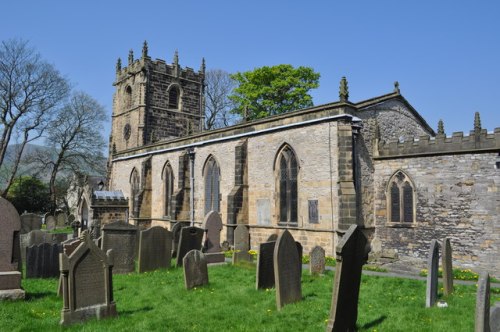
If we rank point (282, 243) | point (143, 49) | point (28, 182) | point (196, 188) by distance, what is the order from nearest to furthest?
point (282, 243) < point (196, 188) < point (143, 49) < point (28, 182)

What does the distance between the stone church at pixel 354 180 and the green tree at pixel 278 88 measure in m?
14.1

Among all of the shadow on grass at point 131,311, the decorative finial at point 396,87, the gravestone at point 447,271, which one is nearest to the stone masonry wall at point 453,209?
the decorative finial at point 396,87

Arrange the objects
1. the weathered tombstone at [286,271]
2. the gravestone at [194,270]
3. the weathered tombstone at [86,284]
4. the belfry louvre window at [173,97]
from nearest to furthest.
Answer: the weathered tombstone at [86,284] < the weathered tombstone at [286,271] < the gravestone at [194,270] < the belfry louvre window at [173,97]

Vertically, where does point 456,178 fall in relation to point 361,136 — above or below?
below

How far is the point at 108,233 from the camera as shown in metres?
11.0

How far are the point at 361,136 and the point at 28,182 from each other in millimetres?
30436

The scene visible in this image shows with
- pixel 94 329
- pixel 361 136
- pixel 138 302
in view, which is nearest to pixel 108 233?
pixel 138 302

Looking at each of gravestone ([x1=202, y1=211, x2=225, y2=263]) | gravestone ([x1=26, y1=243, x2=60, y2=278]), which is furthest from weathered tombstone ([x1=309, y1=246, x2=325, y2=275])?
gravestone ([x1=26, y1=243, x2=60, y2=278])

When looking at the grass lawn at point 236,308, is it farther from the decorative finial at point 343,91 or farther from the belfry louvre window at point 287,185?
the decorative finial at point 343,91

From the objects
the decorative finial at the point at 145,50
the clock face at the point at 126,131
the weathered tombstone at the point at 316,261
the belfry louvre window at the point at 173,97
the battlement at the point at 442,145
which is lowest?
the weathered tombstone at the point at 316,261

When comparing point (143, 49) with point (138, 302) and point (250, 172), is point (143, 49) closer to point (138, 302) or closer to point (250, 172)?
point (250, 172)

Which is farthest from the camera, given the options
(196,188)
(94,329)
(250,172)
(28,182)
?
(28,182)

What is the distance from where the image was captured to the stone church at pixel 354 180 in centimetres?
1327

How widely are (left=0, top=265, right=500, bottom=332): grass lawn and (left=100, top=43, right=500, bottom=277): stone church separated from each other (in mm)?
4519
